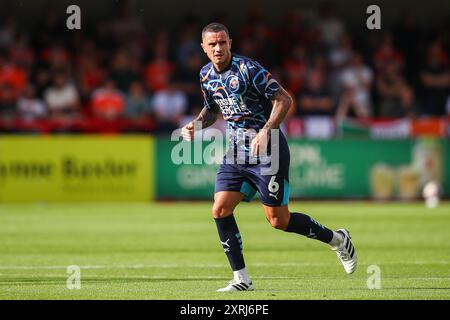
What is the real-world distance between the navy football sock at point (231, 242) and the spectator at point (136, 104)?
13.7 metres

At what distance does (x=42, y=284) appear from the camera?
30.6 ft

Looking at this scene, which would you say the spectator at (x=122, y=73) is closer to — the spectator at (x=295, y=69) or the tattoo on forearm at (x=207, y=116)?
the spectator at (x=295, y=69)

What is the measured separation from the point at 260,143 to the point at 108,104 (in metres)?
14.4

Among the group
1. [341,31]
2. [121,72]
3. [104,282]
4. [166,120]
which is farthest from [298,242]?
[341,31]

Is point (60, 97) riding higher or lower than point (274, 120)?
lower

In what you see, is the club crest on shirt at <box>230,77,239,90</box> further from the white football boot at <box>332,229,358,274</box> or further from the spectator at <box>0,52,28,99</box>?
the spectator at <box>0,52,28,99</box>

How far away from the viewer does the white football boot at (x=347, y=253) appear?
Answer: 960 centimetres

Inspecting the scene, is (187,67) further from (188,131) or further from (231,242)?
(231,242)

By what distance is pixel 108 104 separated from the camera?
74.2ft

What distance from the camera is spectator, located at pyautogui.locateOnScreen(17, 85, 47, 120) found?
22109 millimetres

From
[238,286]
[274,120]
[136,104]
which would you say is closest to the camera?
[274,120]

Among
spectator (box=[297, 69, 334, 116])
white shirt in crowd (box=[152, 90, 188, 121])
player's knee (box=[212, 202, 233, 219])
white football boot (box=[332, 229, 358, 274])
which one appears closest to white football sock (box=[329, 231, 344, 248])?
white football boot (box=[332, 229, 358, 274])

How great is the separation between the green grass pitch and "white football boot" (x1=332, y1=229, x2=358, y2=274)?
129 millimetres

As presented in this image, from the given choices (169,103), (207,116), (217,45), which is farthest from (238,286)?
(169,103)
